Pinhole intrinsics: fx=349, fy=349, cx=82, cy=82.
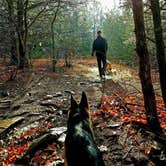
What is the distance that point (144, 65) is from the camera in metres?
7.34

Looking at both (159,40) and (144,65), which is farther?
(159,40)

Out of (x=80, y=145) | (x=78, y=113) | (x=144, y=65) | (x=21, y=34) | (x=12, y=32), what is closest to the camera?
(x=80, y=145)

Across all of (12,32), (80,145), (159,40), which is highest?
(12,32)

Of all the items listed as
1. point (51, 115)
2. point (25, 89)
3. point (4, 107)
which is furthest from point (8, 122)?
point (25, 89)

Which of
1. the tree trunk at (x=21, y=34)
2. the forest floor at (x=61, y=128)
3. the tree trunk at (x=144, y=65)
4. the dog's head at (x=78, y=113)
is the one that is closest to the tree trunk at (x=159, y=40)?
the forest floor at (x=61, y=128)

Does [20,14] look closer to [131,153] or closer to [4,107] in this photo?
[4,107]

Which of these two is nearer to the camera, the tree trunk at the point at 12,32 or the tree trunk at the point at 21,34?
the tree trunk at the point at 12,32

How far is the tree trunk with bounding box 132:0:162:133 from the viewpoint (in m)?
7.23

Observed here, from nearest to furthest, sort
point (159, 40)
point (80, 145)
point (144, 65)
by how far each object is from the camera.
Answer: point (80, 145), point (144, 65), point (159, 40)

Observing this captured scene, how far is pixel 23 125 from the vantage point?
9781 mm

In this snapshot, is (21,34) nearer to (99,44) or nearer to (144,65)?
(99,44)

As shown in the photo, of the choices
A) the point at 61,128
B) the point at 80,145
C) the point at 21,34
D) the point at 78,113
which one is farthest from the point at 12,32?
the point at 80,145

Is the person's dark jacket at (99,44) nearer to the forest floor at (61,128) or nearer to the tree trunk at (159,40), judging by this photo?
the forest floor at (61,128)

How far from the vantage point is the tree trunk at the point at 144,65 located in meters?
7.23
